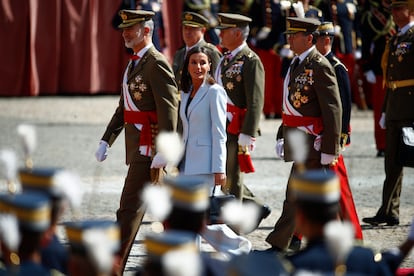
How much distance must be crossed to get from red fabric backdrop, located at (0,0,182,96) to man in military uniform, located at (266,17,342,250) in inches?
370

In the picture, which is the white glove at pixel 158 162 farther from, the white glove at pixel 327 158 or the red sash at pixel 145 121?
the white glove at pixel 327 158

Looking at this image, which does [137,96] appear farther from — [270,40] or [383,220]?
[270,40]

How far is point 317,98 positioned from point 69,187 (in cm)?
340

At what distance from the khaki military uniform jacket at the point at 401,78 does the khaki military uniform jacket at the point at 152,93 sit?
98.9 inches

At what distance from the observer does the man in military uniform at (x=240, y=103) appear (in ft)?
28.1

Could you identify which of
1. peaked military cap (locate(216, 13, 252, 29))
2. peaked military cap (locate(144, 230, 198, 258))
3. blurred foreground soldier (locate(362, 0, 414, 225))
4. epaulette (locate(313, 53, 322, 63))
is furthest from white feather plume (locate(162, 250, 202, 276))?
blurred foreground soldier (locate(362, 0, 414, 225))

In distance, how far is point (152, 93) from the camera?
24.6 ft

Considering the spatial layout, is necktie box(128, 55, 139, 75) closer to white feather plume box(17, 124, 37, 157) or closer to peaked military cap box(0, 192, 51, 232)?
white feather plume box(17, 124, 37, 157)

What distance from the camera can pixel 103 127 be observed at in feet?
48.2

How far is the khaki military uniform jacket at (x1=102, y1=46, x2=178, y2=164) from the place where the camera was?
7355mm

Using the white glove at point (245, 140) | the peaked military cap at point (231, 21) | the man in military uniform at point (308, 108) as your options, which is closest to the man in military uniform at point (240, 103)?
the white glove at point (245, 140)

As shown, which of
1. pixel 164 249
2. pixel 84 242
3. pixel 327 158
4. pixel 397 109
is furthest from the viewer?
pixel 397 109

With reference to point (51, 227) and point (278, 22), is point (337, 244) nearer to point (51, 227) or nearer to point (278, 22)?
point (51, 227)

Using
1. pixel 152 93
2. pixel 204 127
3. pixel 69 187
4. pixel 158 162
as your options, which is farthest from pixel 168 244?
pixel 204 127
